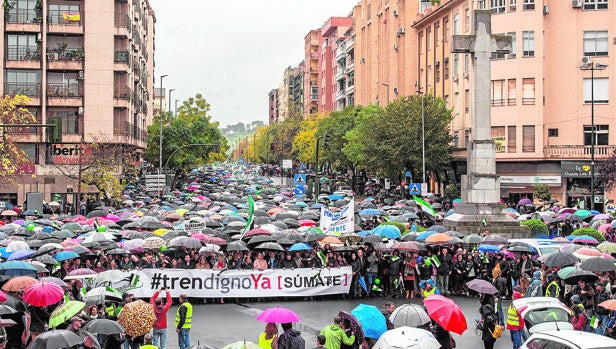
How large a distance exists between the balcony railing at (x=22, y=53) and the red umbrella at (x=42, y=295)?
4796cm

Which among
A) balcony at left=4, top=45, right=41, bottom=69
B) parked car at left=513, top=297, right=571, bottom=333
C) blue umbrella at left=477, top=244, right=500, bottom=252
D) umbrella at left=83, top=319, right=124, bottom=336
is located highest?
balcony at left=4, top=45, right=41, bottom=69

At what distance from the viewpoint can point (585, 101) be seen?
58.2 m

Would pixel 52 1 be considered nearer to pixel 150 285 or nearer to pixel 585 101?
pixel 585 101

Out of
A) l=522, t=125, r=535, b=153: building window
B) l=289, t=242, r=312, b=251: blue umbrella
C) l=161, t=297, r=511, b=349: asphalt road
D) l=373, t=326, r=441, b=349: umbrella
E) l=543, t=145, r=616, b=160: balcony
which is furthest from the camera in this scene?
l=522, t=125, r=535, b=153: building window

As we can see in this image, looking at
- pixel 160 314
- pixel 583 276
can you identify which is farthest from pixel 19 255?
pixel 583 276

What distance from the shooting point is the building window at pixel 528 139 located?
58006mm

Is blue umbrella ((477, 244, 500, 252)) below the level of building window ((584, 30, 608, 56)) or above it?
below

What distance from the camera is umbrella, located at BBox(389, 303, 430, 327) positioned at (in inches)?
555

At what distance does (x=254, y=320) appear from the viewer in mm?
20500

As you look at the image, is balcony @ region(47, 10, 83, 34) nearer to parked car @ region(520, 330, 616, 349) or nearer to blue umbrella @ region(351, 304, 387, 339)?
blue umbrella @ region(351, 304, 387, 339)

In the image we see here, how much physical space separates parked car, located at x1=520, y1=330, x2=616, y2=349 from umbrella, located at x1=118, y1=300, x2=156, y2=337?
247 inches

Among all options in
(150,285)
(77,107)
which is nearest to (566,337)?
(150,285)

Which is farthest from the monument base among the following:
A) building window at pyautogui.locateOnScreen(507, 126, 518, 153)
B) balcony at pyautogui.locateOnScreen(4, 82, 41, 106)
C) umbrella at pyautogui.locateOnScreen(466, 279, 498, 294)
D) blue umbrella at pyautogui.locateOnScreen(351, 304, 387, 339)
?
balcony at pyautogui.locateOnScreen(4, 82, 41, 106)

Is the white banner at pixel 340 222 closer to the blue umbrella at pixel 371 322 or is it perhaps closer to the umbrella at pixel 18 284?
the umbrella at pixel 18 284
